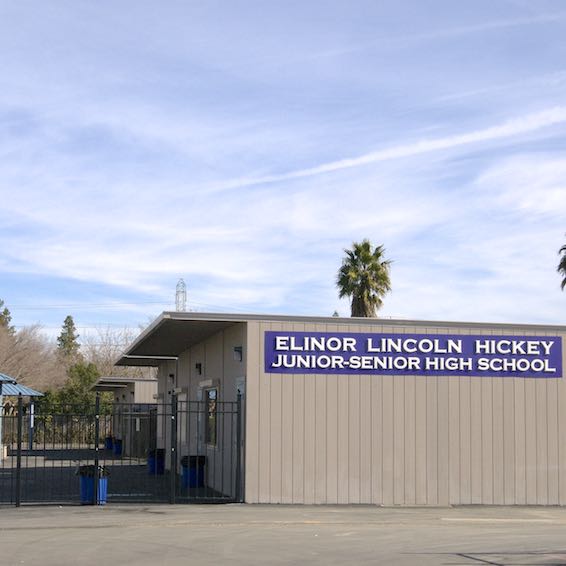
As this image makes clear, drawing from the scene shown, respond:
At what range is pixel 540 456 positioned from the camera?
843 inches

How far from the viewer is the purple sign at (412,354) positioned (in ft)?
68.0

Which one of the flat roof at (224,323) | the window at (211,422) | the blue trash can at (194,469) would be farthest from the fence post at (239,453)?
the blue trash can at (194,469)

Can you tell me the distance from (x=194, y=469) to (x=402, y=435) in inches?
270

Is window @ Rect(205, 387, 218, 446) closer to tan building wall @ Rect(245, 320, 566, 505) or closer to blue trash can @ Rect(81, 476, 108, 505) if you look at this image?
tan building wall @ Rect(245, 320, 566, 505)

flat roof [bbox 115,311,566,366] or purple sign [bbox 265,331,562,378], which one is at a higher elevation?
flat roof [bbox 115,311,566,366]

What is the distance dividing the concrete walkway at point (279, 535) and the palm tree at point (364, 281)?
2890 centimetres

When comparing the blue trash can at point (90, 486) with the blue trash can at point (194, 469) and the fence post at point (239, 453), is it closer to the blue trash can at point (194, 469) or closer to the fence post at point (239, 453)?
the fence post at point (239, 453)

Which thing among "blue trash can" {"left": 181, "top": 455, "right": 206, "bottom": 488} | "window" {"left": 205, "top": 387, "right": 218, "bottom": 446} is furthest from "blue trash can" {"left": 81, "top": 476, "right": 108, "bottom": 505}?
"blue trash can" {"left": 181, "top": 455, "right": 206, "bottom": 488}

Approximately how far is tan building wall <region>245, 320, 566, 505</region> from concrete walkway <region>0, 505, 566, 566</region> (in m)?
0.62

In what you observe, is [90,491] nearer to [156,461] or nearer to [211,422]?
[211,422]

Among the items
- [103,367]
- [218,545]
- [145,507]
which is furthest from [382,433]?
[103,367]

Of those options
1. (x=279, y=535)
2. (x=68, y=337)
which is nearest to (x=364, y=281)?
(x=279, y=535)

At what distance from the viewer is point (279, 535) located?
1595cm

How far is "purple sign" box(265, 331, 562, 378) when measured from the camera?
68.0 feet
